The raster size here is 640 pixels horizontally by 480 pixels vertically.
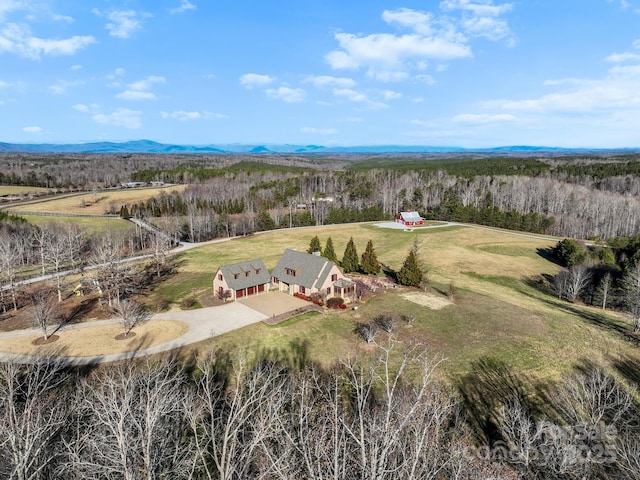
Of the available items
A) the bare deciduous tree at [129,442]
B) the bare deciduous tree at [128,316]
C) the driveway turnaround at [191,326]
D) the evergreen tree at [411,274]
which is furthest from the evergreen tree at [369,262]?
the bare deciduous tree at [129,442]

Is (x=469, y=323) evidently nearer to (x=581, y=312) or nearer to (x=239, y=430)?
(x=581, y=312)

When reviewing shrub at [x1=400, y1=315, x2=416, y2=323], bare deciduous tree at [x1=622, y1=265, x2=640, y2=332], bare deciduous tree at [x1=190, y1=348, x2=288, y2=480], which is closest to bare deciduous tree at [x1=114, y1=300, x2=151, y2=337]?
bare deciduous tree at [x1=190, y1=348, x2=288, y2=480]

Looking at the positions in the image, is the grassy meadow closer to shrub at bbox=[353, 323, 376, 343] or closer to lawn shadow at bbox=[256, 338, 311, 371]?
lawn shadow at bbox=[256, 338, 311, 371]

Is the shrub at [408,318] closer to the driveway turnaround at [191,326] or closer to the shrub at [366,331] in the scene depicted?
the shrub at [366,331]

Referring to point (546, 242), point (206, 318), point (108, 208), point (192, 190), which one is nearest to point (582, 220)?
point (546, 242)

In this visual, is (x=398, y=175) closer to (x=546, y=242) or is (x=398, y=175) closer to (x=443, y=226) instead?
(x=443, y=226)
